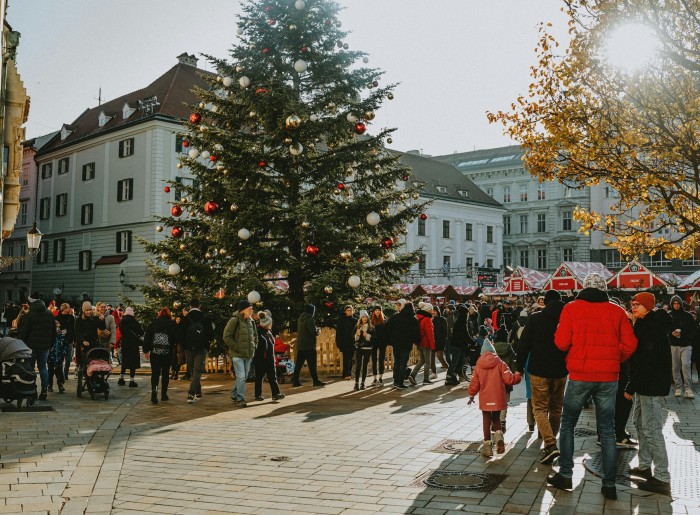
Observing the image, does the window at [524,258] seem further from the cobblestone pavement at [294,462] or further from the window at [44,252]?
the cobblestone pavement at [294,462]

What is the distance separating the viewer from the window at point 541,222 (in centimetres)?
7712

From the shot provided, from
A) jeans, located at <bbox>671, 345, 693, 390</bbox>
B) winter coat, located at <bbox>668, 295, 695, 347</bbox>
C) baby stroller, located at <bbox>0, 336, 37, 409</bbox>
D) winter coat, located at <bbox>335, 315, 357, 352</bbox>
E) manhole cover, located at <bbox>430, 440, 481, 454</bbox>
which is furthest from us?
winter coat, located at <bbox>335, 315, 357, 352</bbox>

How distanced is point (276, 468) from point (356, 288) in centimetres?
1000

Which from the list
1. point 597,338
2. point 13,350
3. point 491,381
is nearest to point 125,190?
point 13,350

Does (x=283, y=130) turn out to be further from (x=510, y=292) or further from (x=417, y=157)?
(x=417, y=157)

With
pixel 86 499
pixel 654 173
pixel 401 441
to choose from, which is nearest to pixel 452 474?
pixel 401 441

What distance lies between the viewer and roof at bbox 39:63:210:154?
150 feet

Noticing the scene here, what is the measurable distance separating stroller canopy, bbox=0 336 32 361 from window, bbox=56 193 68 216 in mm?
43350

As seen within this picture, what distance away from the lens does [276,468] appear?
25.1ft

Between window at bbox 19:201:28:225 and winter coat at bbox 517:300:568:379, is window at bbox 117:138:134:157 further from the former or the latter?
winter coat at bbox 517:300:568:379

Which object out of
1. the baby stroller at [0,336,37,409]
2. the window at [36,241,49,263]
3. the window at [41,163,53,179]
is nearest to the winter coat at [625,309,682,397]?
the baby stroller at [0,336,37,409]

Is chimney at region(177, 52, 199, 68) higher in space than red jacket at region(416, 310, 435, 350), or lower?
higher

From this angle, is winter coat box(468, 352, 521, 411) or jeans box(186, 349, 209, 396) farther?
jeans box(186, 349, 209, 396)

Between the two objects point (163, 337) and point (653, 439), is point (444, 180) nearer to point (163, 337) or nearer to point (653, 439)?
point (163, 337)
